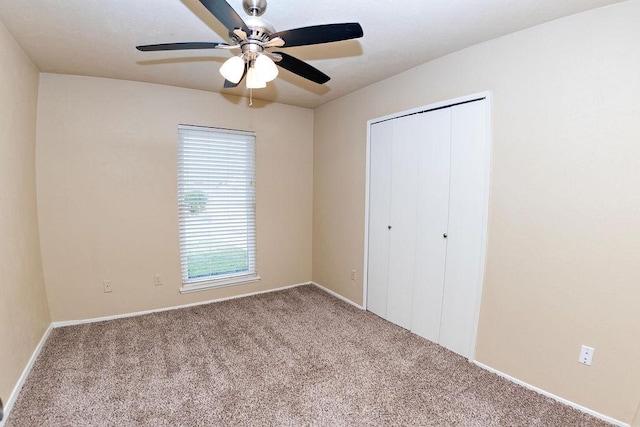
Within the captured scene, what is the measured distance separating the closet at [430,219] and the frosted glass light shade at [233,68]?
168 cm

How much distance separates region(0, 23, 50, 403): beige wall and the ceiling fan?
1.39 m

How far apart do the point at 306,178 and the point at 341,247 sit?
1.07m

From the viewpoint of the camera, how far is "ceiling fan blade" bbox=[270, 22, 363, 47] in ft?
4.34

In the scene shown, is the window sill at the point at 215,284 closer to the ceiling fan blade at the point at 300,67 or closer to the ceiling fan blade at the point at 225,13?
the ceiling fan blade at the point at 300,67

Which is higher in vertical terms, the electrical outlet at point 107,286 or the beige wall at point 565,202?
the beige wall at point 565,202

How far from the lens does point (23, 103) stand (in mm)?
2371

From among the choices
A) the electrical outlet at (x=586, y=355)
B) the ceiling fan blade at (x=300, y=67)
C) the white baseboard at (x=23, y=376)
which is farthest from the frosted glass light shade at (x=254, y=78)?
the electrical outlet at (x=586, y=355)

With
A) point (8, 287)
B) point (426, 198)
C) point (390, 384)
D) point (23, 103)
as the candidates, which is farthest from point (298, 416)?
point (23, 103)

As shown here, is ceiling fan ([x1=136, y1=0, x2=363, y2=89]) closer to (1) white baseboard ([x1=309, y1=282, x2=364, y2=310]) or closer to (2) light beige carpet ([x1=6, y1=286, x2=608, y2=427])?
(2) light beige carpet ([x1=6, y1=286, x2=608, y2=427])

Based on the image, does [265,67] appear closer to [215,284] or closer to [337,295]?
[215,284]

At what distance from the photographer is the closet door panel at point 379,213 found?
3.02 m

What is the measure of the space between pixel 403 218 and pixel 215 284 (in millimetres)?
2281

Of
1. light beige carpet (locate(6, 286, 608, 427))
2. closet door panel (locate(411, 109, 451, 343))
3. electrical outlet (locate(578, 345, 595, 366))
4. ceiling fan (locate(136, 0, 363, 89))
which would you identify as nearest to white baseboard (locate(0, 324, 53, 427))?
light beige carpet (locate(6, 286, 608, 427))

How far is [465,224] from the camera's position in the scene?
238 cm
